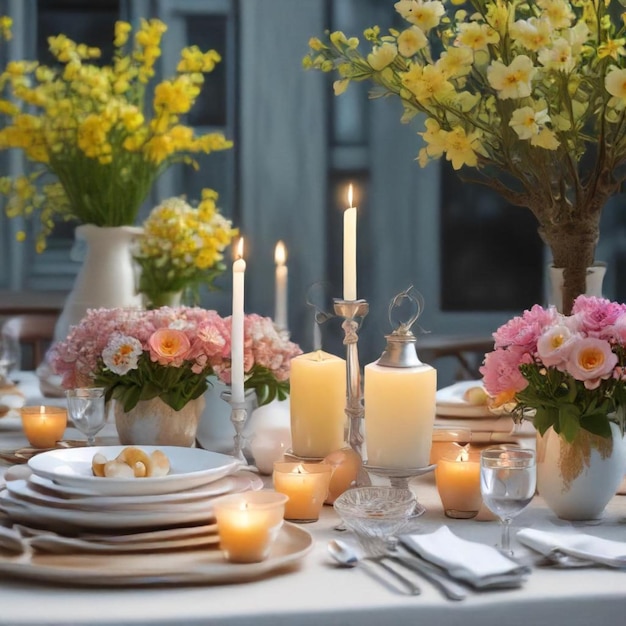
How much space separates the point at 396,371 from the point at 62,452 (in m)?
0.40

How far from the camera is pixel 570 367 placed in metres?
1.25

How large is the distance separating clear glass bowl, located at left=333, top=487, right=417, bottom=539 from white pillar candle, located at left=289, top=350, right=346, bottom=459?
218 mm

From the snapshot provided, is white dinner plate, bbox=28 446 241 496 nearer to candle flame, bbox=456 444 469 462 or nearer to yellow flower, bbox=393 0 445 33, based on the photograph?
candle flame, bbox=456 444 469 462

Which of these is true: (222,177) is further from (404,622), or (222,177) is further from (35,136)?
(404,622)

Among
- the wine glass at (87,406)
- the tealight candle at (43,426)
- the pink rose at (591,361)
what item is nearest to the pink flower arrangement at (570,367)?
the pink rose at (591,361)

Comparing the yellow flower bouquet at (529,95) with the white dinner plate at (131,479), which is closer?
the white dinner plate at (131,479)

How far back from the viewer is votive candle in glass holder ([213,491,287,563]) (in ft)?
3.49

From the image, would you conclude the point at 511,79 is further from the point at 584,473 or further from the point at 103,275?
the point at 103,275

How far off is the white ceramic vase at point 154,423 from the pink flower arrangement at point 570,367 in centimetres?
47

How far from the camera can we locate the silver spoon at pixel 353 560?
3.38 feet

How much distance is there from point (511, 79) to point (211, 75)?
118 inches

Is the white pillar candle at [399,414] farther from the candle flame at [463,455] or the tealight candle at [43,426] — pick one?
the tealight candle at [43,426]

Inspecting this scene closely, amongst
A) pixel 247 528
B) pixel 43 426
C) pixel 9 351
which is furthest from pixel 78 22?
pixel 247 528

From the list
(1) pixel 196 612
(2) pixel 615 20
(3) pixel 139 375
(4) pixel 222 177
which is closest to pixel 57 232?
(4) pixel 222 177
